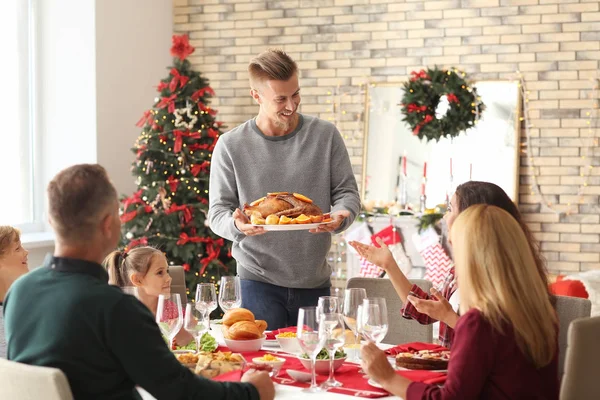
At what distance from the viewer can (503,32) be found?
705 centimetres

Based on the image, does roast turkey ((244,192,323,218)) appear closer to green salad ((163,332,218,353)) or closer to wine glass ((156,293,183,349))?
green salad ((163,332,218,353))

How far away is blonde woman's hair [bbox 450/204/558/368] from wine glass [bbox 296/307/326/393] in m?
0.45

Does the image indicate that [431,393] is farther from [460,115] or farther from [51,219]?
[460,115]

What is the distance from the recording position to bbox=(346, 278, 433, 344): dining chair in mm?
3619

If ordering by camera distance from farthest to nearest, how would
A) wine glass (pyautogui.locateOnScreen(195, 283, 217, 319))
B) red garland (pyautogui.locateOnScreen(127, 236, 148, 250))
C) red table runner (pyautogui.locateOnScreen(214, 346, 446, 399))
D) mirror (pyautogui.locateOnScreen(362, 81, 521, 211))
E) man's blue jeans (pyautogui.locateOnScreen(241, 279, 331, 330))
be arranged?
mirror (pyautogui.locateOnScreen(362, 81, 521, 211)) < red garland (pyautogui.locateOnScreen(127, 236, 148, 250)) < man's blue jeans (pyautogui.locateOnScreen(241, 279, 331, 330)) < wine glass (pyautogui.locateOnScreen(195, 283, 217, 319)) < red table runner (pyautogui.locateOnScreen(214, 346, 446, 399))

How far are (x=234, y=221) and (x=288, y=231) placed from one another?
0.26 m

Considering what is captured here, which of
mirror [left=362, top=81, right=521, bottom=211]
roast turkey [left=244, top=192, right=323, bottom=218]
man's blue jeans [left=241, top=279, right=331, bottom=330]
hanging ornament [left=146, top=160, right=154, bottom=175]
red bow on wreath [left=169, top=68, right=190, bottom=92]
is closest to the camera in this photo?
roast turkey [left=244, top=192, right=323, bottom=218]

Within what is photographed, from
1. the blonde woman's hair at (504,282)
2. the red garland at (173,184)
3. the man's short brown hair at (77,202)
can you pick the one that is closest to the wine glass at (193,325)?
the man's short brown hair at (77,202)

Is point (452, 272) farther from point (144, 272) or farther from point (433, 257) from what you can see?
point (433, 257)

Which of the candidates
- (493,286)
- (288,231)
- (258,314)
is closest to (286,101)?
(288,231)

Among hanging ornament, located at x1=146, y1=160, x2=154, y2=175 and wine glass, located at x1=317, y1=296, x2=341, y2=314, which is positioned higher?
hanging ornament, located at x1=146, y1=160, x2=154, y2=175

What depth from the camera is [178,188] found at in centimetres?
646

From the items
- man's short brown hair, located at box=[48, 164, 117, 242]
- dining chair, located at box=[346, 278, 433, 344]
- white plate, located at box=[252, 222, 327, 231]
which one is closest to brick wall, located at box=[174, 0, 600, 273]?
dining chair, located at box=[346, 278, 433, 344]

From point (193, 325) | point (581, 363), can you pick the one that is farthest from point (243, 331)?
point (581, 363)
